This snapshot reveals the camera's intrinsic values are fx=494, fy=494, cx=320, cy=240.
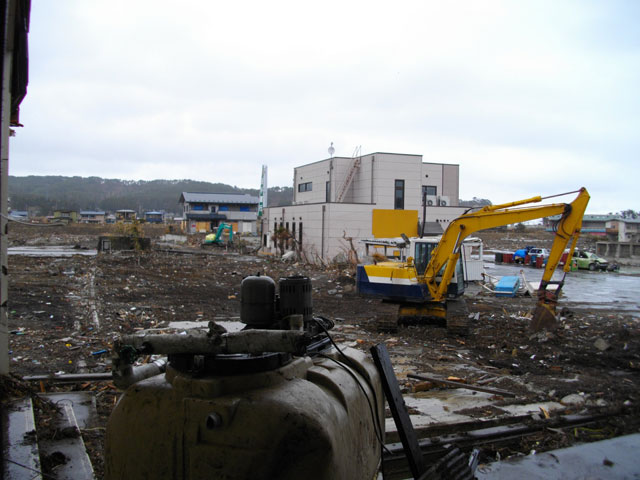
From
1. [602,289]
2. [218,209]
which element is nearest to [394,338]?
[602,289]

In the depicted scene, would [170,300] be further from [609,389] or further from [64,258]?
[64,258]

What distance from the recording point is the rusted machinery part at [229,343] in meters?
2.22

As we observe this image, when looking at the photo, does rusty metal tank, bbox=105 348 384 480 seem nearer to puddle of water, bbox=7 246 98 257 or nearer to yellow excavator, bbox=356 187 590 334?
yellow excavator, bbox=356 187 590 334

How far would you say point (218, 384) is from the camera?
89.7 inches

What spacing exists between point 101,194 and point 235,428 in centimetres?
19326

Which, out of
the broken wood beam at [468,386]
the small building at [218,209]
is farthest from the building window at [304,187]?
the small building at [218,209]

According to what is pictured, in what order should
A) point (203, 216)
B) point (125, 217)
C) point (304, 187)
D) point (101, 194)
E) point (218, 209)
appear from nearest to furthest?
point (304, 187)
point (203, 216)
point (218, 209)
point (125, 217)
point (101, 194)

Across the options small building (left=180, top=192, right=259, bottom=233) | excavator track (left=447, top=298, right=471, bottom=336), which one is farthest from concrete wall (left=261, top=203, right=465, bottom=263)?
small building (left=180, top=192, right=259, bottom=233)

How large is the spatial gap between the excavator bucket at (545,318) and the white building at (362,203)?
17.7 m

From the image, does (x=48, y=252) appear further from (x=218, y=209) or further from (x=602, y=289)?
(x=218, y=209)

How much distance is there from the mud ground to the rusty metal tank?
2.03 meters

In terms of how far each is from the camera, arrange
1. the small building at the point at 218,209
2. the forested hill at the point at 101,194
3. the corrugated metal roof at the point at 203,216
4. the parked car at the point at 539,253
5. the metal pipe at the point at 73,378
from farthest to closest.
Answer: the forested hill at the point at 101,194 → the small building at the point at 218,209 → the corrugated metal roof at the point at 203,216 → the parked car at the point at 539,253 → the metal pipe at the point at 73,378

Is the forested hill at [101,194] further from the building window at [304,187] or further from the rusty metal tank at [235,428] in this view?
the rusty metal tank at [235,428]

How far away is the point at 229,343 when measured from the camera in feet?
7.55
